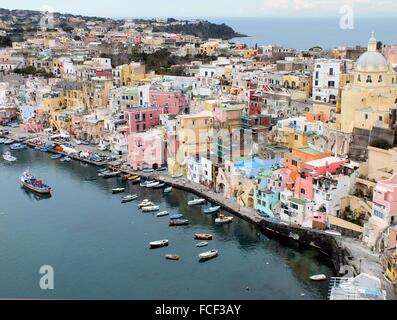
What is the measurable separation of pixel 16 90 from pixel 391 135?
17.6m

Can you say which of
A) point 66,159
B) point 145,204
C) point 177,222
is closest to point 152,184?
point 145,204

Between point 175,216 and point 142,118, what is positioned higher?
point 142,118

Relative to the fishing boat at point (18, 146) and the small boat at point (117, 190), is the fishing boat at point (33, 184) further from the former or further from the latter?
the fishing boat at point (18, 146)

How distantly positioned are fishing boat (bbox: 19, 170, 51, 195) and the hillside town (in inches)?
95.5

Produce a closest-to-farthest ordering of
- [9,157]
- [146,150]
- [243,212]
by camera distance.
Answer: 1. [243,212]
2. [146,150]
3. [9,157]

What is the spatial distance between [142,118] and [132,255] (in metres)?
7.26

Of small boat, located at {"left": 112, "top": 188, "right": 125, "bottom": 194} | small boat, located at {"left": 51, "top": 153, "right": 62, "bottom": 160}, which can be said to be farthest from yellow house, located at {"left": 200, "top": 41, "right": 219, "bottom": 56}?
small boat, located at {"left": 112, "top": 188, "right": 125, "bottom": 194}

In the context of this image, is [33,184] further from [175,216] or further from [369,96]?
[369,96]

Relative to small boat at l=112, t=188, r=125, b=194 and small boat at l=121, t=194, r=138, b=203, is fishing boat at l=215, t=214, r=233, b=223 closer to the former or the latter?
small boat at l=121, t=194, r=138, b=203

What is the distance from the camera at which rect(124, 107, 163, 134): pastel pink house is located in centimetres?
1593

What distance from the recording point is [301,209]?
400 inches

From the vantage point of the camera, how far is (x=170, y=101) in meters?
16.9

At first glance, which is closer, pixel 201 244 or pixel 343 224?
pixel 343 224
